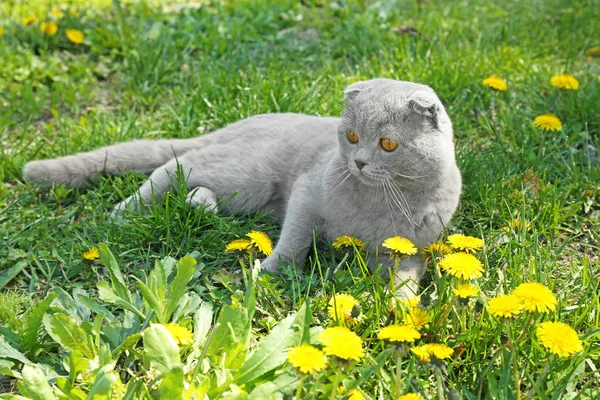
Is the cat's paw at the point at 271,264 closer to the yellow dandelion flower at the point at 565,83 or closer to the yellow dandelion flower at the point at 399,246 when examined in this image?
the yellow dandelion flower at the point at 399,246

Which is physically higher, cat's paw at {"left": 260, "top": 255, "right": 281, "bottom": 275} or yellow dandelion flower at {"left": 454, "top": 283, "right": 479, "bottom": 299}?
yellow dandelion flower at {"left": 454, "top": 283, "right": 479, "bottom": 299}

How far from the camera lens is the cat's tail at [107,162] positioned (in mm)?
3168

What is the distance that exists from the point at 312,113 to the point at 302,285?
1.38m

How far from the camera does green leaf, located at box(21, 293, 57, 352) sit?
2.18m

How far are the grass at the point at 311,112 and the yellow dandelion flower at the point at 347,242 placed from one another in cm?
11

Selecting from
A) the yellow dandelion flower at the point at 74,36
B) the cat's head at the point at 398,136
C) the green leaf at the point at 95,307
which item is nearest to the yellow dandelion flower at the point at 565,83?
the cat's head at the point at 398,136

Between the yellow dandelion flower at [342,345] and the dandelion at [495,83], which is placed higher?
the yellow dandelion flower at [342,345]

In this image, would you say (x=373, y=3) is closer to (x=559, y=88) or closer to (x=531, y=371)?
(x=559, y=88)

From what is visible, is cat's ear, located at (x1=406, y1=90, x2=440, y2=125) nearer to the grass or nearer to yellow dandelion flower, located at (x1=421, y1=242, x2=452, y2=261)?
yellow dandelion flower, located at (x1=421, y1=242, x2=452, y2=261)

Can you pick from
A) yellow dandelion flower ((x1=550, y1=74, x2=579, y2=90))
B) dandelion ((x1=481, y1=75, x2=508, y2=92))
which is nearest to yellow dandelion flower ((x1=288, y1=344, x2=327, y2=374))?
dandelion ((x1=481, y1=75, x2=508, y2=92))

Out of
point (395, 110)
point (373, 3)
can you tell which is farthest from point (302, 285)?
point (373, 3)

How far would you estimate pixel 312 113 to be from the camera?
372cm

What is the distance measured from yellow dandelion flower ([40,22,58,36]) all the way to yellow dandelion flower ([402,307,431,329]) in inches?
131

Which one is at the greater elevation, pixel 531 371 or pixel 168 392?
pixel 168 392
